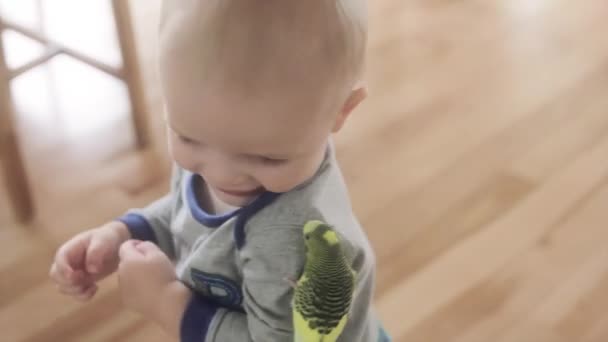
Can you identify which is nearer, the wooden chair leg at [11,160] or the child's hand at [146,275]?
the child's hand at [146,275]

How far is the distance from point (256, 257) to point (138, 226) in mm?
221

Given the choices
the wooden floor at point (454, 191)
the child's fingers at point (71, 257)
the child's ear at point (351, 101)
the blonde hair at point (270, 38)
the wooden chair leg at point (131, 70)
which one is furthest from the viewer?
the wooden chair leg at point (131, 70)

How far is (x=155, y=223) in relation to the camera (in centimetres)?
89

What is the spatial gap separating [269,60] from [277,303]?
0.23 m

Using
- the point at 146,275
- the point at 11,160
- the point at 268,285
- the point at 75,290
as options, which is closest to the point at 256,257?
the point at 268,285

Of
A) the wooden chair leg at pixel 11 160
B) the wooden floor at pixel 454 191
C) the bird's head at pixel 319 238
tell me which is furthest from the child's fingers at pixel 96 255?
the wooden chair leg at pixel 11 160

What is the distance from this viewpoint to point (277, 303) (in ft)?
2.32

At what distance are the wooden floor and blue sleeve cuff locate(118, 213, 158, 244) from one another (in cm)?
37

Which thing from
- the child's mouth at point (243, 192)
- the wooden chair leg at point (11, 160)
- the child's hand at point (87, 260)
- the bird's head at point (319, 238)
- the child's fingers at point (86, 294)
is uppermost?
the bird's head at point (319, 238)

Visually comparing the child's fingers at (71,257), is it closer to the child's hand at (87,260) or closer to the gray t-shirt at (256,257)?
the child's hand at (87,260)

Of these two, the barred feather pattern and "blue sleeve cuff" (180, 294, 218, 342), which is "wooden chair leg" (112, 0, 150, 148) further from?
the barred feather pattern

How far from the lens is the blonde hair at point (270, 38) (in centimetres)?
Result: 59

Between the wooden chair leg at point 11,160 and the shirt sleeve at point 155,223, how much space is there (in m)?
0.53

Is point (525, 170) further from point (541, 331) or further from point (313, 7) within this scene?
point (313, 7)
